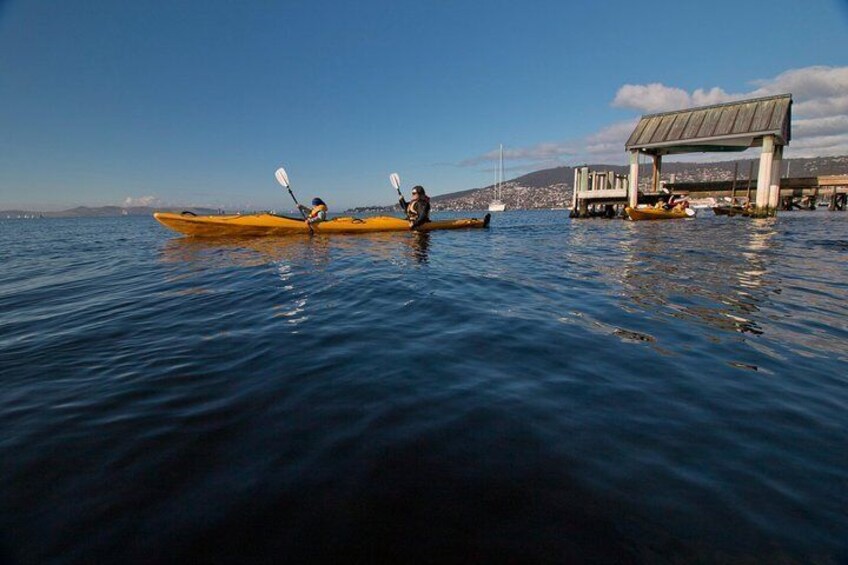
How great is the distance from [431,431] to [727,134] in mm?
31009

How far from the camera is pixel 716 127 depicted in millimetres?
25469

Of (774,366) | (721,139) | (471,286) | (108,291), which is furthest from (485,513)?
(721,139)

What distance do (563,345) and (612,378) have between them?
0.91 m

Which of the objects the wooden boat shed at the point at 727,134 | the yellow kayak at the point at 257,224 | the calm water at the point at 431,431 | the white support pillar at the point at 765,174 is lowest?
the calm water at the point at 431,431

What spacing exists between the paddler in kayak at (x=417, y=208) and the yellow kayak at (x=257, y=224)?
786 mm

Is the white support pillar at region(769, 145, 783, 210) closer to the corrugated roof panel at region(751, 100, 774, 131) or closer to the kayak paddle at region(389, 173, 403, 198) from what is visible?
the corrugated roof panel at region(751, 100, 774, 131)

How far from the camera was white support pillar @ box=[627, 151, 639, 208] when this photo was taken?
28.5 metres

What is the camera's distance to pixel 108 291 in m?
8.40

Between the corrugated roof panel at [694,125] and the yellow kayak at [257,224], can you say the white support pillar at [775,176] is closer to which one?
the corrugated roof panel at [694,125]

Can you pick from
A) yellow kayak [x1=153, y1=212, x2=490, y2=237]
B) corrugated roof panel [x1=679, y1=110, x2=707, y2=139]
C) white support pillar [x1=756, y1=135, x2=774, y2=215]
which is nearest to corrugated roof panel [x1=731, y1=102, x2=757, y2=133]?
white support pillar [x1=756, y1=135, x2=774, y2=215]

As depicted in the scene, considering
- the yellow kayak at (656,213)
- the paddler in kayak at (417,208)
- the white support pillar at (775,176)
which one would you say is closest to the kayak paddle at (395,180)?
the paddler in kayak at (417,208)

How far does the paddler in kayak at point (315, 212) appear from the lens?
17.9 m

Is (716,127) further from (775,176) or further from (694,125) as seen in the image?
(775,176)

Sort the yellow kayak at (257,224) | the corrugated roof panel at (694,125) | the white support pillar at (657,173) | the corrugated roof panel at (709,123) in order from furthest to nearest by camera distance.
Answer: the white support pillar at (657,173)
the corrugated roof panel at (694,125)
the corrugated roof panel at (709,123)
the yellow kayak at (257,224)
